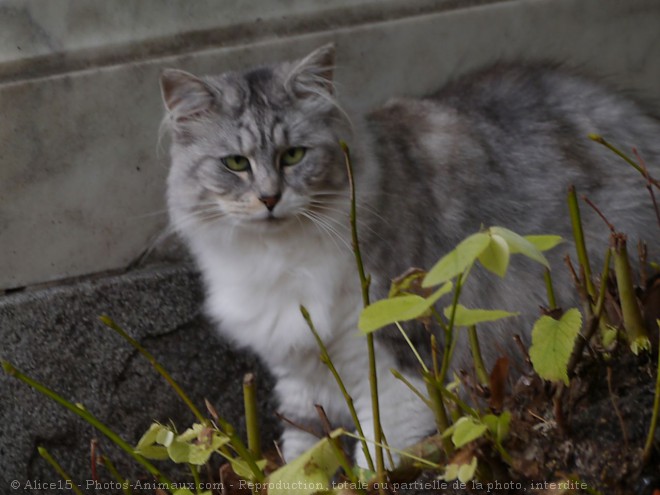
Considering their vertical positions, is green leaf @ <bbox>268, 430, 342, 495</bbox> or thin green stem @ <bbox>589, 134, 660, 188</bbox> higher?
thin green stem @ <bbox>589, 134, 660, 188</bbox>

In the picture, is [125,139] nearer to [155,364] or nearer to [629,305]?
[155,364]

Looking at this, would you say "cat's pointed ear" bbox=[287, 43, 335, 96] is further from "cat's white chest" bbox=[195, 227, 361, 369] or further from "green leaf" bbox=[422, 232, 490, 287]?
"green leaf" bbox=[422, 232, 490, 287]

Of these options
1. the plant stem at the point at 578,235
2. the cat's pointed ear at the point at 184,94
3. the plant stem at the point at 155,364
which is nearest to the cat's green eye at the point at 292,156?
the cat's pointed ear at the point at 184,94

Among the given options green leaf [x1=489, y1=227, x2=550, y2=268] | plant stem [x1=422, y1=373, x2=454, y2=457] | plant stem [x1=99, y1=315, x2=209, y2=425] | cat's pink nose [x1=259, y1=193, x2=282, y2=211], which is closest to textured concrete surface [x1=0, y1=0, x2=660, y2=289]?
cat's pink nose [x1=259, y1=193, x2=282, y2=211]

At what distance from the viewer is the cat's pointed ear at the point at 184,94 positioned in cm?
214

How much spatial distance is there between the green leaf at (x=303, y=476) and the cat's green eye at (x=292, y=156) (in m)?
1.15

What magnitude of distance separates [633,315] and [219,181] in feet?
3.78

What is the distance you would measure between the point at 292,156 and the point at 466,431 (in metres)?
1.20

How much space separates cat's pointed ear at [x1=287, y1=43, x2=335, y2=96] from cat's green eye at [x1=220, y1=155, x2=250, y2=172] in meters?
0.23

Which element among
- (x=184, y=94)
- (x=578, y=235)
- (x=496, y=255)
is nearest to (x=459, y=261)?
(x=496, y=255)

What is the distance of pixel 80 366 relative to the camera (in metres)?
2.52

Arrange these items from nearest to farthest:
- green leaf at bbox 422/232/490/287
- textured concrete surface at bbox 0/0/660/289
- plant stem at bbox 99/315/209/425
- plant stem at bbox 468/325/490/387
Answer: green leaf at bbox 422/232/490/287 → plant stem at bbox 99/315/209/425 → plant stem at bbox 468/325/490/387 → textured concrete surface at bbox 0/0/660/289

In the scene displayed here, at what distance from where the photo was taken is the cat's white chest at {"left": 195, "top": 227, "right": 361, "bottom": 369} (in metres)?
2.15

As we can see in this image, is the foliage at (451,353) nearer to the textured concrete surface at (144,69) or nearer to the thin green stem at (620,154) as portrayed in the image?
the thin green stem at (620,154)
